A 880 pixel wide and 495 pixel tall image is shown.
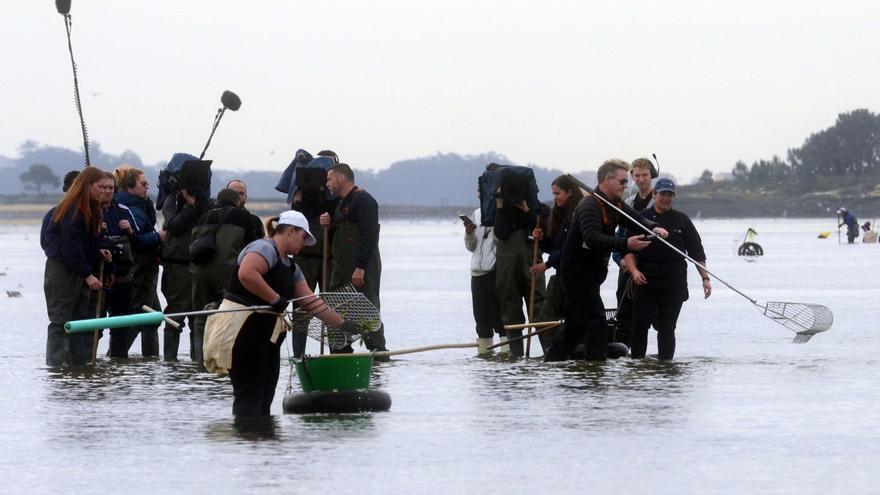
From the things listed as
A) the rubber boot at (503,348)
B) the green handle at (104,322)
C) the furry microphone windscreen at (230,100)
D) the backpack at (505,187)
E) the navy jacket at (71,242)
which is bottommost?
the rubber boot at (503,348)

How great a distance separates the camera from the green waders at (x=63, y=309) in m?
15.1

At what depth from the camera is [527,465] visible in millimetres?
9422

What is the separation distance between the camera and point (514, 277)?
16.0 meters

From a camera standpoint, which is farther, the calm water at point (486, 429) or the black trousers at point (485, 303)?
the black trousers at point (485, 303)

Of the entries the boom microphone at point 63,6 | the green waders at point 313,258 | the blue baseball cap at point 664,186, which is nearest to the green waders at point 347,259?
the green waders at point 313,258

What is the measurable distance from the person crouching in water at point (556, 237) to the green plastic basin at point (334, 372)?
3.62 metres

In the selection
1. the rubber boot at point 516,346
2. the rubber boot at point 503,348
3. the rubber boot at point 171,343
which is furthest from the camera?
the rubber boot at point 503,348

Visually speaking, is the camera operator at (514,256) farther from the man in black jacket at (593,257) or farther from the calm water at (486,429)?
the man in black jacket at (593,257)

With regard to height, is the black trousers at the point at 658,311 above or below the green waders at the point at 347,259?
below

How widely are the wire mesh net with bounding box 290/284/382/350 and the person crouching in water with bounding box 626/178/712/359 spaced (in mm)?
3850

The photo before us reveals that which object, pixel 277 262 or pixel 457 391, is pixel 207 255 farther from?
pixel 277 262

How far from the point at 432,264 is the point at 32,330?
28571 millimetres

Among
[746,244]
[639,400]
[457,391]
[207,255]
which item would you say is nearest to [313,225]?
[207,255]

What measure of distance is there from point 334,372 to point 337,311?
0.57 m
